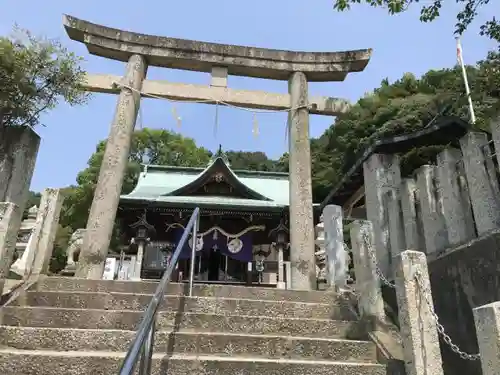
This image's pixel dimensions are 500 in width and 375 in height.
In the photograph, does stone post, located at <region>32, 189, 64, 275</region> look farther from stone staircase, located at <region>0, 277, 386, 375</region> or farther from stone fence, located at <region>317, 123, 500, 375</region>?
stone fence, located at <region>317, 123, 500, 375</region>

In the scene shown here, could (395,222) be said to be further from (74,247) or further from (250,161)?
(250,161)

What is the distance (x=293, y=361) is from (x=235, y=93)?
6892mm

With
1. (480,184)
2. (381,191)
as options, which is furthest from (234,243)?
(480,184)

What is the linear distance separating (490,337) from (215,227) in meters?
11.3

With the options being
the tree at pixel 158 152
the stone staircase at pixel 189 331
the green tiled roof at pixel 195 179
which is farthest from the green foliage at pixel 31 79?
the tree at pixel 158 152

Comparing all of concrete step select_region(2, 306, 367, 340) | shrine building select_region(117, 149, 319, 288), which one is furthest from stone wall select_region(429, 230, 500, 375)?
shrine building select_region(117, 149, 319, 288)

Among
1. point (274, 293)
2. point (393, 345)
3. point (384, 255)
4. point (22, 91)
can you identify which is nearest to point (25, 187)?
point (22, 91)

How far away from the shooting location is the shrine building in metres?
12.5

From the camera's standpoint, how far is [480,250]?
3986 mm

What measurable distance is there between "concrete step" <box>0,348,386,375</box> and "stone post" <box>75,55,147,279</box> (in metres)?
3.98

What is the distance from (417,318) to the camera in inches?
112

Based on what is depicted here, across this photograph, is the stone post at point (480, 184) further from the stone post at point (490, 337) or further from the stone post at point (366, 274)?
the stone post at point (490, 337)

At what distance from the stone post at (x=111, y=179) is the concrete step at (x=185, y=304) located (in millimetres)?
2975

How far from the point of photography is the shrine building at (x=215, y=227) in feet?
41.0
